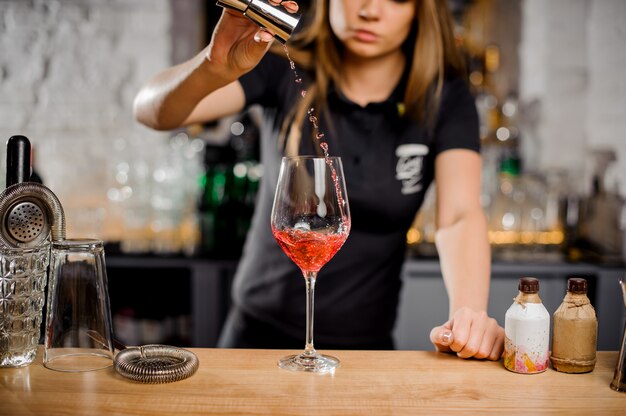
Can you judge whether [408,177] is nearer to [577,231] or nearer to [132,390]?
[132,390]

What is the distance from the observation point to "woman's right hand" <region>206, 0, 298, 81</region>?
3.59 ft

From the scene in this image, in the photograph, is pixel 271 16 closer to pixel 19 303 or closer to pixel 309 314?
pixel 309 314

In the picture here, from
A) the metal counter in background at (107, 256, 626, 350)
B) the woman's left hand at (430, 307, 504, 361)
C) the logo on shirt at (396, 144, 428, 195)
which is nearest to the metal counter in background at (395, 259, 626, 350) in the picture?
the metal counter in background at (107, 256, 626, 350)

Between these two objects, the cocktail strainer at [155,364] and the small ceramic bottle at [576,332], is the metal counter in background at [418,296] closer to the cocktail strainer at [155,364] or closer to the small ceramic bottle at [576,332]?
the small ceramic bottle at [576,332]

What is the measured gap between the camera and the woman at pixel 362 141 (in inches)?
62.3

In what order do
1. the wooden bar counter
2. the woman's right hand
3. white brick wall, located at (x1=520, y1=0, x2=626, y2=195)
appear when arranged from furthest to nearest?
white brick wall, located at (x1=520, y1=0, x2=626, y2=195) < the woman's right hand < the wooden bar counter

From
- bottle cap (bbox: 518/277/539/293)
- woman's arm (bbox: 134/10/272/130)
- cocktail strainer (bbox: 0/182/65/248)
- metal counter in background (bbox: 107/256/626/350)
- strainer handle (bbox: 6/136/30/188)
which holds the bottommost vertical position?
metal counter in background (bbox: 107/256/626/350)

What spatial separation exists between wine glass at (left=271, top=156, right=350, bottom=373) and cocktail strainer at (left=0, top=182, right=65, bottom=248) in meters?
0.31

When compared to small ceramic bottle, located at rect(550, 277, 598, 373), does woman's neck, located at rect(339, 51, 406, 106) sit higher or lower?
higher

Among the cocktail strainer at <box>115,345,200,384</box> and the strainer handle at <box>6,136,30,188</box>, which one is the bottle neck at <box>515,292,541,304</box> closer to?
→ the cocktail strainer at <box>115,345,200,384</box>

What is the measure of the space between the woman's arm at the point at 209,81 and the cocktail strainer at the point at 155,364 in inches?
18.5

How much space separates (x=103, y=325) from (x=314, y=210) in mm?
348

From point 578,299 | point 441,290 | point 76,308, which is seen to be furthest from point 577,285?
point 441,290

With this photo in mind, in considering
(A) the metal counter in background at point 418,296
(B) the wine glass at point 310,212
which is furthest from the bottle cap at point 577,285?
(A) the metal counter in background at point 418,296
